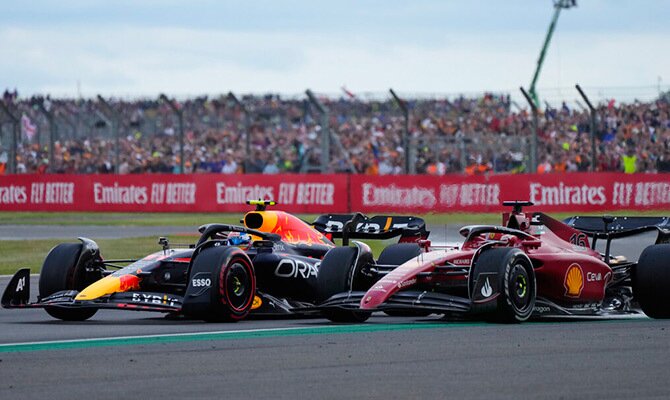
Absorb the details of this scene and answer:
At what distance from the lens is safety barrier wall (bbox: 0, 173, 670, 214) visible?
3200 centimetres

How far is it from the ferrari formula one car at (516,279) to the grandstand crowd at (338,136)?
790 inches

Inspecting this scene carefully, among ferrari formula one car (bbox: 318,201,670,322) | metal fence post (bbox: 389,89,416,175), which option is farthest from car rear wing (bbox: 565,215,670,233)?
metal fence post (bbox: 389,89,416,175)

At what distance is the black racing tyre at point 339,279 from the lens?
12594 mm

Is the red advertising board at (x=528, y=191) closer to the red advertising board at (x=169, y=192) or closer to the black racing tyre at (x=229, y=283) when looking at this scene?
the red advertising board at (x=169, y=192)

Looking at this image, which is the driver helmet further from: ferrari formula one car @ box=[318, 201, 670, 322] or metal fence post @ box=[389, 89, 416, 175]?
metal fence post @ box=[389, 89, 416, 175]

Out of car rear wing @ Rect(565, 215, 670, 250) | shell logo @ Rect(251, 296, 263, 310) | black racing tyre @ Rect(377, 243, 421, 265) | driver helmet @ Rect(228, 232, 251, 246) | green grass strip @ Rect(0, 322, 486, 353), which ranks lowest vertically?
green grass strip @ Rect(0, 322, 486, 353)

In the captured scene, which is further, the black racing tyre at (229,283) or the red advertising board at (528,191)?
the red advertising board at (528,191)

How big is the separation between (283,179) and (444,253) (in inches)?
939

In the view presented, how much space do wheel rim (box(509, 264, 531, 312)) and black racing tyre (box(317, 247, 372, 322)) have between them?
1.44m

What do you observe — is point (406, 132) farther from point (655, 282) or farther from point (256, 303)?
point (655, 282)

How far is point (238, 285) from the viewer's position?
1264 centimetres

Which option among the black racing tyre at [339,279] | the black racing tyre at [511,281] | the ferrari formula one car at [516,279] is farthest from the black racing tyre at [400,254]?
the black racing tyre at [511,281]

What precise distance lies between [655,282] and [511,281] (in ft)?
5.46

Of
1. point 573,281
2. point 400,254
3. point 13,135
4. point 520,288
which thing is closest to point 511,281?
point 520,288
